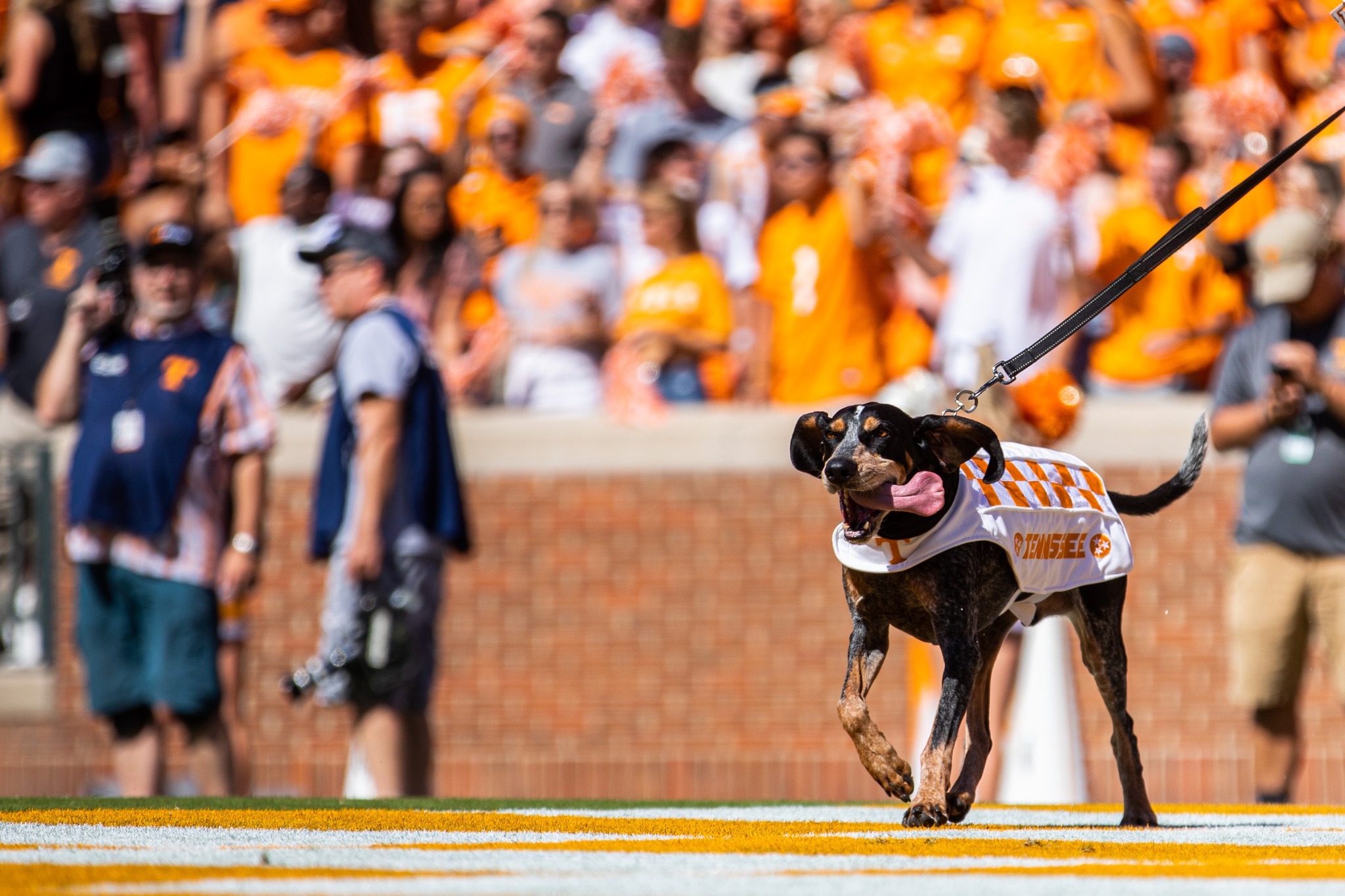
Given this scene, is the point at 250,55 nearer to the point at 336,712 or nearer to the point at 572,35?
the point at 572,35

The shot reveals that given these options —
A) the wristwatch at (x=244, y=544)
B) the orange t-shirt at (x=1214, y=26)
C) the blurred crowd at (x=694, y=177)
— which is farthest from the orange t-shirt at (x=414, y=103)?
the wristwatch at (x=244, y=544)

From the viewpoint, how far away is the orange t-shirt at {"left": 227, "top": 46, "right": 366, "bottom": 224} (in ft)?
42.6

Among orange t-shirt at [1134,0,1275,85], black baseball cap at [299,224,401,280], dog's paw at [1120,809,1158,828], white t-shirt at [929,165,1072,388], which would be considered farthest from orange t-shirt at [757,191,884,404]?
dog's paw at [1120,809,1158,828]

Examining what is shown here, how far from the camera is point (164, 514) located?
8.39 meters

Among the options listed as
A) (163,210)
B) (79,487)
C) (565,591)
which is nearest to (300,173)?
(163,210)

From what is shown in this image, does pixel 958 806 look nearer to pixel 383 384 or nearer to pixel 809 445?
pixel 809 445

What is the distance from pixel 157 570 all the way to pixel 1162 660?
637 centimetres

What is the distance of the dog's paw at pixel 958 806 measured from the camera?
5.36m

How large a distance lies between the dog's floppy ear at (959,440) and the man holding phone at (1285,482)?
3.61 m

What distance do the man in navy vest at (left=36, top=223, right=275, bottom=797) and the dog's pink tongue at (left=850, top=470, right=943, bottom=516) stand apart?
4322 mm

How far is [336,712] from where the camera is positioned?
12.3m

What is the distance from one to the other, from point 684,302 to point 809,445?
690cm

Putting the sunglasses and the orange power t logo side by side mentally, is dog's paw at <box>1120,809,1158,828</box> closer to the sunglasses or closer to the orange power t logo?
the orange power t logo

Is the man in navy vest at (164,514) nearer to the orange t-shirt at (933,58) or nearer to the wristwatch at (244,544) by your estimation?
the wristwatch at (244,544)
